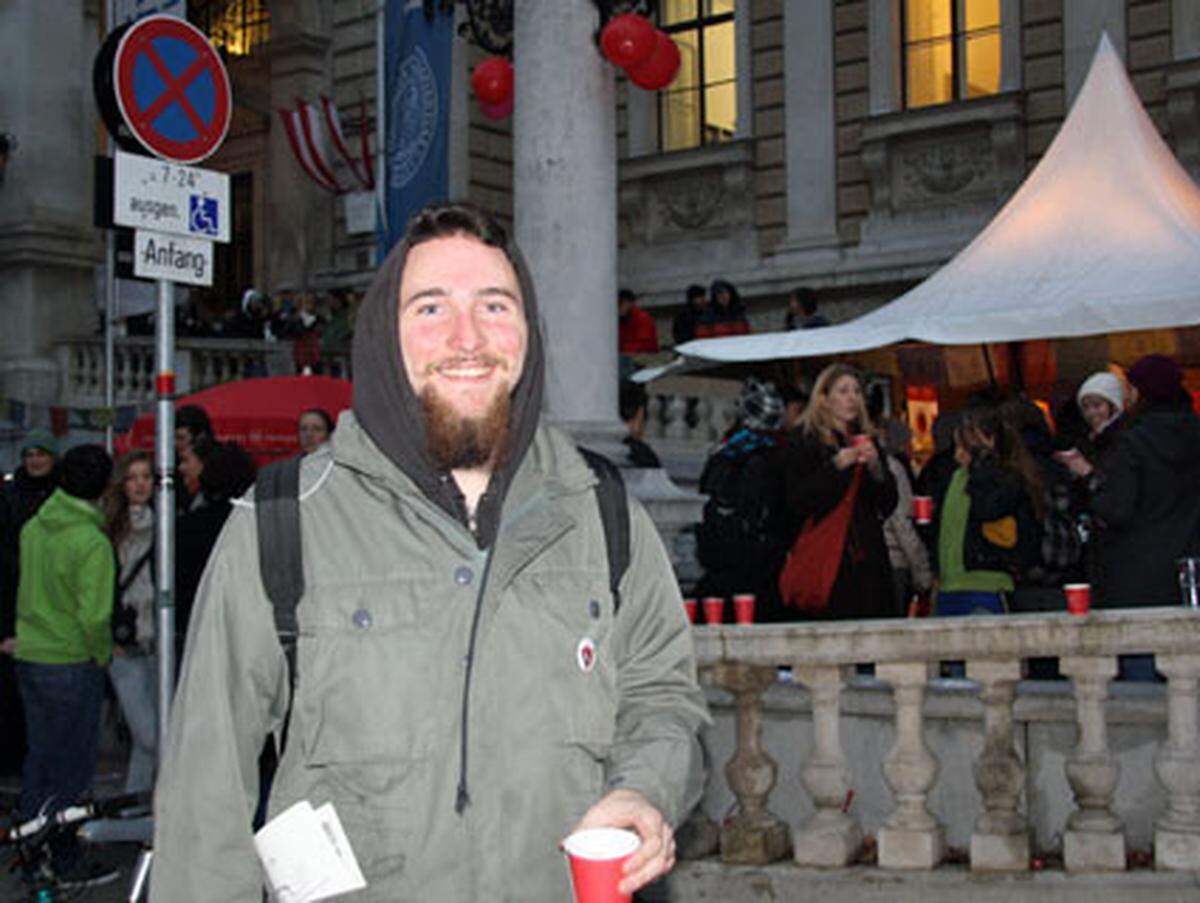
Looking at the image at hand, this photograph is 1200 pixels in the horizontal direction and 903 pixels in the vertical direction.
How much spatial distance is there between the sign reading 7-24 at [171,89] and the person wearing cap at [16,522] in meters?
2.62

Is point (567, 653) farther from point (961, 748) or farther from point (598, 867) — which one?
point (961, 748)

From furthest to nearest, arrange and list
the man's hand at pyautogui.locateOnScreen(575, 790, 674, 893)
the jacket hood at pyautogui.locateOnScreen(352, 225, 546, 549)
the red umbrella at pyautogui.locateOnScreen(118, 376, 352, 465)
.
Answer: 1. the red umbrella at pyautogui.locateOnScreen(118, 376, 352, 465)
2. the jacket hood at pyautogui.locateOnScreen(352, 225, 546, 549)
3. the man's hand at pyautogui.locateOnScreen(575, 790, 674, 893)

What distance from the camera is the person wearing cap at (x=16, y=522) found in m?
8.10

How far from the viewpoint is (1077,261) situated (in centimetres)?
904

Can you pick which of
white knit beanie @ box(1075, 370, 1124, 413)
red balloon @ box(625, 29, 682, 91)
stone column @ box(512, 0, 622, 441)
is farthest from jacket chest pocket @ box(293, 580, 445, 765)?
red balloon @ box(625, 29, 682, 91)

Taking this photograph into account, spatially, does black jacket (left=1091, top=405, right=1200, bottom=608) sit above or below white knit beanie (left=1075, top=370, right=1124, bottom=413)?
below

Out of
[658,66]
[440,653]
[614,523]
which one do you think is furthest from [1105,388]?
[440,653]

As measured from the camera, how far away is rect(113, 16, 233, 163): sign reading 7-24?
5.96m

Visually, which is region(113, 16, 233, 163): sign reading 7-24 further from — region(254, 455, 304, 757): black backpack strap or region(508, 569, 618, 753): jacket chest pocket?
region(508, 569, 618, 753): jacket chest pocket

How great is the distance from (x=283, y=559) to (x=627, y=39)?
723cm

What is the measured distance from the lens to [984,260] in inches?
382

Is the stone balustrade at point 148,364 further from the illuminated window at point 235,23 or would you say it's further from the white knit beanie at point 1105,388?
the white knit beanie at point 1105,388

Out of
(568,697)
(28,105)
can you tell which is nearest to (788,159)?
(28,105)

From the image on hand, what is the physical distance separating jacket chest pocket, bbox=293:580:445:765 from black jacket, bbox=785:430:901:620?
4.06 m
